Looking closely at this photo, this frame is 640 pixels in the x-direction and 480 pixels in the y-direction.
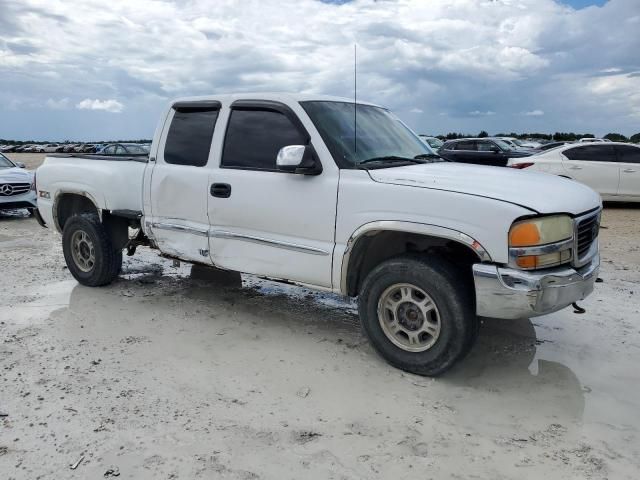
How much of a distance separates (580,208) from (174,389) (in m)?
2.97

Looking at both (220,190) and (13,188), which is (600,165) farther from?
(13,188)

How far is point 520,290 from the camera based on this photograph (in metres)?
3.47

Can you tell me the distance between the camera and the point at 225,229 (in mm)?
4812

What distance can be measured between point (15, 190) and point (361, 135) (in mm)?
9912

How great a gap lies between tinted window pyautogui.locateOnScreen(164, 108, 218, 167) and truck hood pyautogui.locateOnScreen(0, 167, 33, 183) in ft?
26.9

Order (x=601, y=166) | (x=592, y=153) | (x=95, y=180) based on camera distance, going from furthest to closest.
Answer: (x=592, y=153) < (x=601, y=166) < (x=95, y=180)

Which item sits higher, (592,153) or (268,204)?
(592,153)

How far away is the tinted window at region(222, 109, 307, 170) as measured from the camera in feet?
14.9

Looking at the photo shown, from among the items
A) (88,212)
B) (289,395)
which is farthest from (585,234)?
(88,212)

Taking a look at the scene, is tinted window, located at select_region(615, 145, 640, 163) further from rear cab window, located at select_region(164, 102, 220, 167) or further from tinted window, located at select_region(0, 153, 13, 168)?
tinted window, located at select_region(0, 153, 13, 168)

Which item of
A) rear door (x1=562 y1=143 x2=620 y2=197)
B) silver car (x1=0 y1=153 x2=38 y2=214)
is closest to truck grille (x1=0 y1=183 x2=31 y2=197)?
silver car (x1=0 y1=153 x2=38 y2=214)

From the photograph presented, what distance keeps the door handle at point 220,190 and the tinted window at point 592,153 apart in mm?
10441

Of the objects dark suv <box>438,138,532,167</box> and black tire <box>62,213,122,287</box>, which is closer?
black tire <box>62,213,122,287</box>

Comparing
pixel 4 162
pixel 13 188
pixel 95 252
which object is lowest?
pixel 95 252
